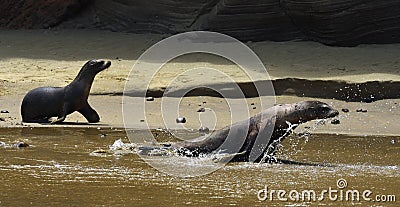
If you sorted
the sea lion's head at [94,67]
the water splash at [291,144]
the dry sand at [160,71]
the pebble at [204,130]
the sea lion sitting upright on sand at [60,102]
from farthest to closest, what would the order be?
the sea lion's head at [94,67] < the dry sand at [160,71] < the sea lion sitting upright on sand at [60,102] < the pebble at [204,130] < the water splash at [291,144]

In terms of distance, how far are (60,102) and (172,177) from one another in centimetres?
388

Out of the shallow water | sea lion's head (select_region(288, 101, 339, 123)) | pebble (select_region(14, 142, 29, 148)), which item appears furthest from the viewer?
pebble (select_region(14, 142, 29, 148))

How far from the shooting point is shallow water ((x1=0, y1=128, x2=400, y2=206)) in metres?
6.24

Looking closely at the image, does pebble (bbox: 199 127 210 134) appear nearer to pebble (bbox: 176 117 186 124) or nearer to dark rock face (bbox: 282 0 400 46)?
pebble (bbox: 176 117 186 124)

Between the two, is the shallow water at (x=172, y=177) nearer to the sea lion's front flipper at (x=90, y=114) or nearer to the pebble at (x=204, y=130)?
the pebble at (x=204, y=130)

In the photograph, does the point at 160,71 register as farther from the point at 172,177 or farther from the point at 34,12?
the point at 172,177

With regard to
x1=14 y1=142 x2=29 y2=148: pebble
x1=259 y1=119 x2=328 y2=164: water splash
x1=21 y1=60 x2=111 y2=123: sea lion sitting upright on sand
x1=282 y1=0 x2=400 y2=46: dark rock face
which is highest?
x1=282 y1=0 x2=400 y2=46: dark rock face

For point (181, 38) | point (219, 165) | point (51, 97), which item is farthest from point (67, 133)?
point (181, 38)

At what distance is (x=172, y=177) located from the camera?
7094 millimetres

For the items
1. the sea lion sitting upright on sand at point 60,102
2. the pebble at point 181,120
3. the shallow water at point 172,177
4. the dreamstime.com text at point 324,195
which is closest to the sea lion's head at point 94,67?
the sea lion sitting upright on sand at point 60,102

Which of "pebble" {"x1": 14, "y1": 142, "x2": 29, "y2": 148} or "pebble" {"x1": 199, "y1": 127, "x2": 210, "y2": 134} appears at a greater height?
"pebble" {"x1": 199, "y1": 127, "x2": 210, "y2": 134}

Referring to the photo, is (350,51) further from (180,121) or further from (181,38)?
(180,121)

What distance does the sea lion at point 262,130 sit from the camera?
7828 mm

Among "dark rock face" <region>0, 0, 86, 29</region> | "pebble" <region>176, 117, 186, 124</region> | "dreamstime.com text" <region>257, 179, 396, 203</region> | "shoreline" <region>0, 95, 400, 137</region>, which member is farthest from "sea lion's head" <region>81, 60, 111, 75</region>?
"dark rock face" <region>0, 0, 86, 29</region>
